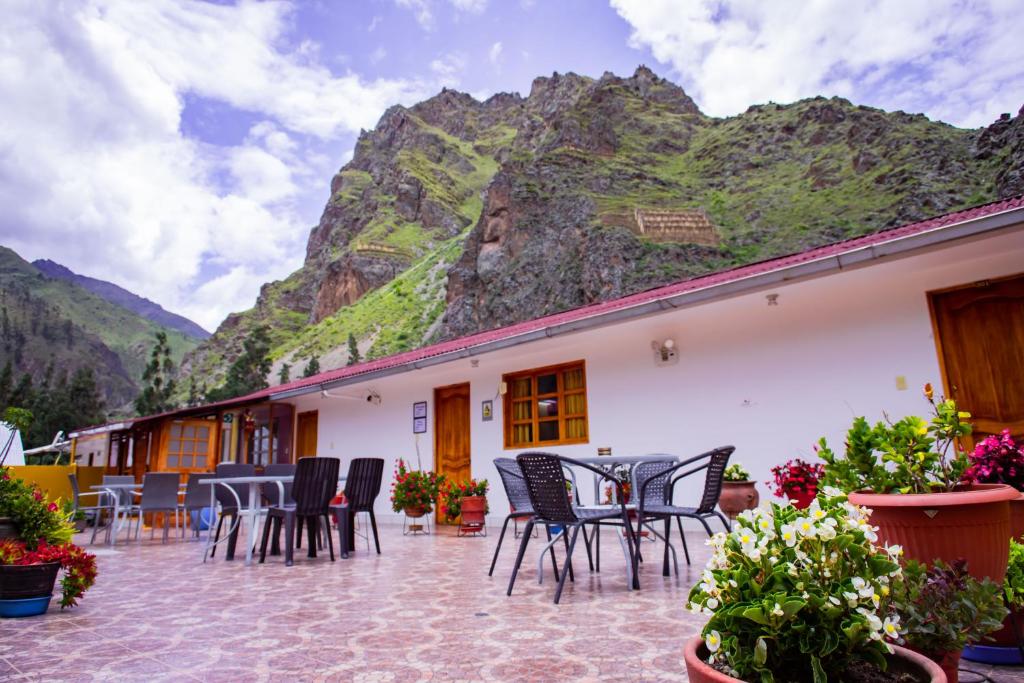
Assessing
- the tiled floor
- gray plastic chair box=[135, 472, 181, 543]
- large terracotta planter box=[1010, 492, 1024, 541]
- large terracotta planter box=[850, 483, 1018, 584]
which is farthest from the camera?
gray plastic chair box=[135, 472, 181, 543]

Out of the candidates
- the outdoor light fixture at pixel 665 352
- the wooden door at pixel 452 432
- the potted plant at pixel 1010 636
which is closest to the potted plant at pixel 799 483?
the outdoor light fixture at pixel 665 352

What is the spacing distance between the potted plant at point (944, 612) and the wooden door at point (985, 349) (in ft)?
14.1

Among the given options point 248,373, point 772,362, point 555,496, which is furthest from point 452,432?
point 248,373

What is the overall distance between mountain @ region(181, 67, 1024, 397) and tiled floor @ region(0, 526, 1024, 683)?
22.8 m

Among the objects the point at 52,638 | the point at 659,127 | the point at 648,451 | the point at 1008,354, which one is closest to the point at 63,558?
the point at 52,638

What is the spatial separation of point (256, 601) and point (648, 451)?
4.71m

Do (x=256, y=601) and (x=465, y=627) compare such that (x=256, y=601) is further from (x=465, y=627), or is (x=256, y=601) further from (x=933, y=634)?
(x=933, y=634)

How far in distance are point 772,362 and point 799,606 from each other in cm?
567

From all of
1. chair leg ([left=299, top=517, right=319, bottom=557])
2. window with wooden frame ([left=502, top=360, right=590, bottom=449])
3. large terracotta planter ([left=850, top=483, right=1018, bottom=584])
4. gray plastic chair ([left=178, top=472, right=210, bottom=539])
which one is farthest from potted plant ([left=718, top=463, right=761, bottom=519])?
gray plastic chair ([left=178, top=472, right=210, bottom=539])

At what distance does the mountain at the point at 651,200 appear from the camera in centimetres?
2570

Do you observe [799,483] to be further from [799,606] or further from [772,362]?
[799,606]

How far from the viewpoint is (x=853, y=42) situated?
28719 mm

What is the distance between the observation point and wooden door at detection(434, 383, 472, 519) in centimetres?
927

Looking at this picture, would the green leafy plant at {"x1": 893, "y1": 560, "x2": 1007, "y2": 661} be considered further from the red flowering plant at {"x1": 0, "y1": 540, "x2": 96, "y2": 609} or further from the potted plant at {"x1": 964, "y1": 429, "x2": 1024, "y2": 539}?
the red flowering plant at {"x1": 0, "y1": 540, "x2": 96, "y2": 609}
